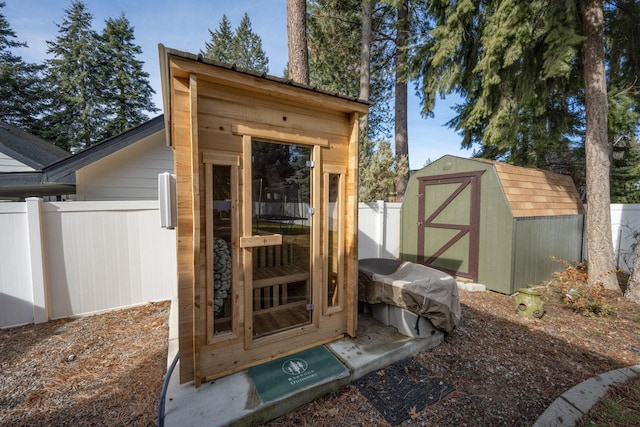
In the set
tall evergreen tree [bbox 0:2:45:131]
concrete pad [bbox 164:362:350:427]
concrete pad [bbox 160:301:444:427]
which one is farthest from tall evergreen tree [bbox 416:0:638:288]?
tall evergreen tree [bbox 0:2:45:131]

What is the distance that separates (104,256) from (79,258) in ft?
0.83

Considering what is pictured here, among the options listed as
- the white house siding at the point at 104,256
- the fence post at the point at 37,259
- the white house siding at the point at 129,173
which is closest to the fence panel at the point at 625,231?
the white house siding at the point at 104,256

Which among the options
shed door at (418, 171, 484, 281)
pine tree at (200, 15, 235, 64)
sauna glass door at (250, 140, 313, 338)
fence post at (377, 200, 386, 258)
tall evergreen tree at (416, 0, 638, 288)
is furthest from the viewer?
pine tree at (200, 15, 235, 64)

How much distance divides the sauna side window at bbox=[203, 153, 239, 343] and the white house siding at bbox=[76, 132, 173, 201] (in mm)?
3661

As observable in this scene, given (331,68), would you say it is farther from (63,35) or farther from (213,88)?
(63,35)

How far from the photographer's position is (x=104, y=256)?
359 cm

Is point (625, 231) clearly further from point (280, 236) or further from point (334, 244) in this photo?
point (280, 236)

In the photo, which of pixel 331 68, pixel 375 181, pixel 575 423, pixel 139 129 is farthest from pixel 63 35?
pixel 575 423

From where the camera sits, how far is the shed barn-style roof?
4602mm

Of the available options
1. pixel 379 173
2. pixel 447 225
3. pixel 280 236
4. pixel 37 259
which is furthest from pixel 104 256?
pixel 447 225

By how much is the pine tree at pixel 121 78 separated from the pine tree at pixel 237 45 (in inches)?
200

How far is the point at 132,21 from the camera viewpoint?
690 inches

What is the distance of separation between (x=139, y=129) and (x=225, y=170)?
3.55 metres

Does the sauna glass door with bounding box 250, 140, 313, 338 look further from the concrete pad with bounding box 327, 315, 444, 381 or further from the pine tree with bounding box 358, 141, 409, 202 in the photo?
the pine tree with bounding box 358, 141, 409, 202
